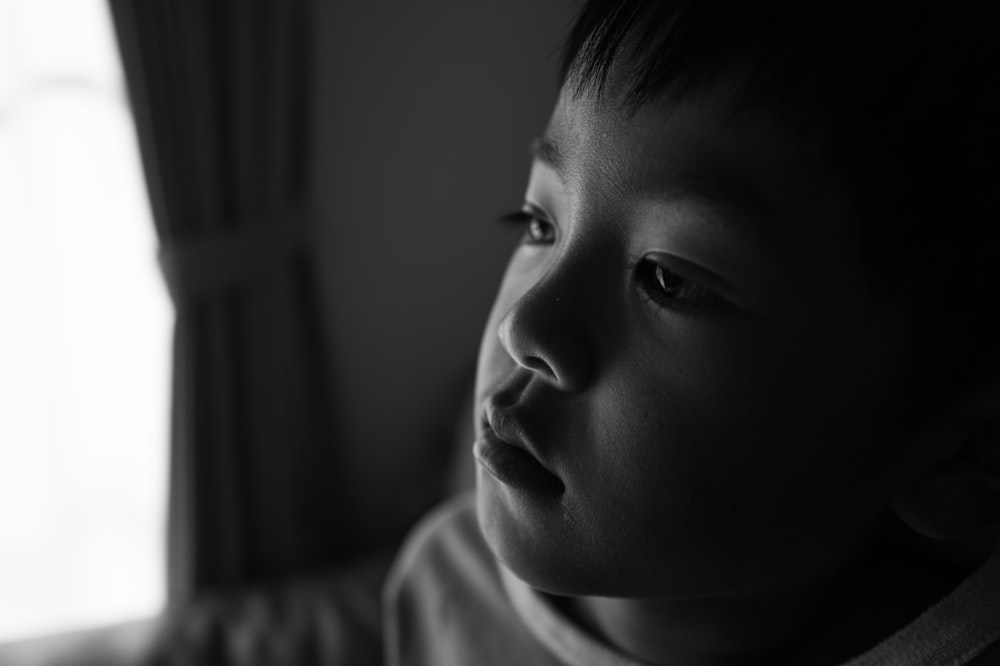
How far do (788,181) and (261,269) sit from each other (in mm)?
1070

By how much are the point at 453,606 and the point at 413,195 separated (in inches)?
32.4

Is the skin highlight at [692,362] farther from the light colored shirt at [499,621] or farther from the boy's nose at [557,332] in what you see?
the light colored shirt at [499,621]

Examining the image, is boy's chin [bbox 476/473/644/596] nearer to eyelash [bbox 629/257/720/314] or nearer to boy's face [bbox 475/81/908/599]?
boy's face [bbox 475/81/908/599]

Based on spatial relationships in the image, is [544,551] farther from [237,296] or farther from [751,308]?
[237,296]

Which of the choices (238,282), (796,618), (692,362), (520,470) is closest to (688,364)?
(692,362)

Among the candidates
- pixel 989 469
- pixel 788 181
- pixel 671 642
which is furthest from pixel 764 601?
pixel 788 181

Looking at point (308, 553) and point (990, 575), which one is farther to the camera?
point (308, 553)

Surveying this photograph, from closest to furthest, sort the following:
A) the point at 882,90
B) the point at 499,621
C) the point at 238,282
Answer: the point at 882,90
the point at 499,621
the point at 238,282

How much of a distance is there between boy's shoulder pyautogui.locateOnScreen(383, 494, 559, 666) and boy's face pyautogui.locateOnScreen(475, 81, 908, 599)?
247 mm

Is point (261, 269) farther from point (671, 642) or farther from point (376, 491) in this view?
point (671, 642)

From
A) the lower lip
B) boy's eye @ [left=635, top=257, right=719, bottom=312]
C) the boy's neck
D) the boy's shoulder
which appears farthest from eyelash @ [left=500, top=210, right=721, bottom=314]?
the boy's shoulder

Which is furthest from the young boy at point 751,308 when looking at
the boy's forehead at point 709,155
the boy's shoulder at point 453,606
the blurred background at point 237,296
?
the blurred background at point 237,296

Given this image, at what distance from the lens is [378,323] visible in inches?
59.1

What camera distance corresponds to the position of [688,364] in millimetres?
432
